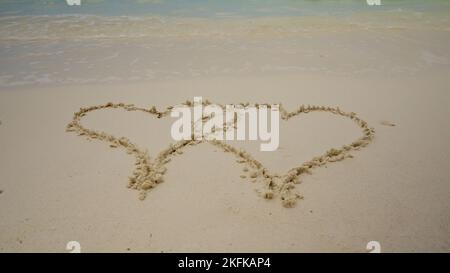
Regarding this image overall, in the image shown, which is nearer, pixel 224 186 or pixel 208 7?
pixel 224 186

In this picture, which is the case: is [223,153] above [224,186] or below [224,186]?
above

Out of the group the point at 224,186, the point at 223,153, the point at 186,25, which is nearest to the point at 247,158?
the point at 223,153

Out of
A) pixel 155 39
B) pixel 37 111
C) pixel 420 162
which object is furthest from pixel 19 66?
pixel 420 162

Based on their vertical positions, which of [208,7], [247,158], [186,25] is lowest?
[247,158]

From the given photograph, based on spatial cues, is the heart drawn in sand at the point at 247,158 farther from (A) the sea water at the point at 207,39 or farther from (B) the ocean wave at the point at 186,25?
(B) the ocean wave at the point at 186,25

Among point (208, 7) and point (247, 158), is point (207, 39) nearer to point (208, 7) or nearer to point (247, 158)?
point (208, 7)

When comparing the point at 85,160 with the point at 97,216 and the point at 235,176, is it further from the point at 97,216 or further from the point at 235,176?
the point at 235,176

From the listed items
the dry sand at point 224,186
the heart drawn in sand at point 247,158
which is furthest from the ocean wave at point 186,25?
the heart drawn in sand at point 247,158

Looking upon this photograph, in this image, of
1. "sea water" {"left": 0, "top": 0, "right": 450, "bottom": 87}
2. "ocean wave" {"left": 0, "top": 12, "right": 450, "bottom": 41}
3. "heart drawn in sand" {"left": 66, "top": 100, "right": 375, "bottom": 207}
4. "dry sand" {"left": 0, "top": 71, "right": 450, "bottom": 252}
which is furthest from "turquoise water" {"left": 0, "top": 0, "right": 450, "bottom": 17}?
"heart drawn in sand" {"left": 66, "top": 100, "right": 375, "bottom": 207}
